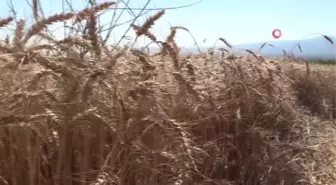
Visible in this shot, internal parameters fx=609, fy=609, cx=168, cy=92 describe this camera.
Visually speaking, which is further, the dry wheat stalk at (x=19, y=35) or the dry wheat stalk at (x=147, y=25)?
the dry wheat stalk at (x=147, y=25)

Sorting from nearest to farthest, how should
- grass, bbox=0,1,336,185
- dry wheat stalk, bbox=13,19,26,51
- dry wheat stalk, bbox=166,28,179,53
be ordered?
grass, bbox=0,1,336,185 → dry wheat stalk, bbox=13,19,26,51 → dry wheat stalk, bbox=166,28,179,53

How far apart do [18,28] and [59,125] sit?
0.46 m

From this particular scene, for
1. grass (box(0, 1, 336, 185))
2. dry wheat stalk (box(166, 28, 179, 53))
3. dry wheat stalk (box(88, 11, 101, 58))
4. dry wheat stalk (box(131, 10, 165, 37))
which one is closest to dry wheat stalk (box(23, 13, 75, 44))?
grass (box(0, 1, 336, 185))

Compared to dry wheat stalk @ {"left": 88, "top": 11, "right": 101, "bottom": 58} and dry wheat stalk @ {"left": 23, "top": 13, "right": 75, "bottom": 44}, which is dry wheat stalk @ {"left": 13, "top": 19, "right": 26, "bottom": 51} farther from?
dry wheat stalk @ {"left": 88, "top": 11, "right": 101, "bottom": 58}

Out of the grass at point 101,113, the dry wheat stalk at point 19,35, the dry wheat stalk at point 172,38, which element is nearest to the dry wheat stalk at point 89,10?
the grass at point 101,113

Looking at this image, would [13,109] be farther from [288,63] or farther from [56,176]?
[288,63]

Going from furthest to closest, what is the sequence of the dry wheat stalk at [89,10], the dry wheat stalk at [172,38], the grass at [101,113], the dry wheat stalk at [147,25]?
the dry wheat stalk at [172,38]
the dry wheat stalk at [147,25]
the dry wheat stalk at [89,10]
the grass at [101,113]

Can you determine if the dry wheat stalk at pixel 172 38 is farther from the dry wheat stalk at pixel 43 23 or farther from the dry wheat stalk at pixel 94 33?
the dry wheat stalk at pixel 43 23

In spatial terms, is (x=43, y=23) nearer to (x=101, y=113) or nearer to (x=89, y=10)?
(x=89, y=10)

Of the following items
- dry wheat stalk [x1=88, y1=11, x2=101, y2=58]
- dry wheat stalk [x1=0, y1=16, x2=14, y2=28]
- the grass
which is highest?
dry wheat stalk [x1=0, y1=16, x2=14, y2=28]

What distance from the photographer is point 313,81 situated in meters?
7.87

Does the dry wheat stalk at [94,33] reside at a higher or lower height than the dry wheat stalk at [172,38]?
higher

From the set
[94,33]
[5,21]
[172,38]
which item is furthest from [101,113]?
[172,38]

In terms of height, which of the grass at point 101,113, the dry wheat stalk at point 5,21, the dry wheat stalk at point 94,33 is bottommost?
the grass at point 101,113
